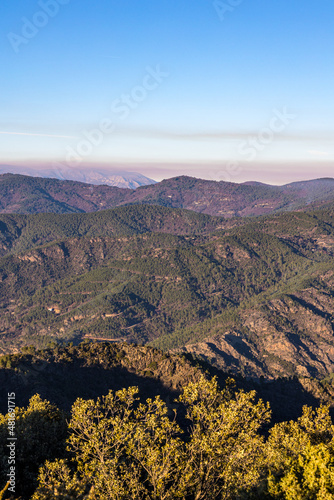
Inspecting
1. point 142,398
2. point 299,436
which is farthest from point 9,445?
point 142,398

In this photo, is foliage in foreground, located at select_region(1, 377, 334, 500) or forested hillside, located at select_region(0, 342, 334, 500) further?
forested hillside, located at select_region(0, 342, 334, 500)

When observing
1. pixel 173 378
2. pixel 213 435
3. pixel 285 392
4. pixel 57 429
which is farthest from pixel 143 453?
pixel 285 392

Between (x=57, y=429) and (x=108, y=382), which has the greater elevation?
(x=57, y=429)

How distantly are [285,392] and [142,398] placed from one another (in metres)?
67.0

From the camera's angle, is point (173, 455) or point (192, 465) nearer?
point (173, 455)

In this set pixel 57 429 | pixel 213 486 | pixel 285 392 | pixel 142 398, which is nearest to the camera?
pixel 213 486

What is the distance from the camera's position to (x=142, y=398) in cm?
13200

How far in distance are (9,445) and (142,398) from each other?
78.8 meters

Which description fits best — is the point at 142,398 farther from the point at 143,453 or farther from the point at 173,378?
the point at 143,453

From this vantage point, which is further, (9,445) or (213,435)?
(9,445)

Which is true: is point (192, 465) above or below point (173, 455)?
below

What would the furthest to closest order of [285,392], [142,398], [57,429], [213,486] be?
[285,392]
[142,398]
[57,429]
[213,486]

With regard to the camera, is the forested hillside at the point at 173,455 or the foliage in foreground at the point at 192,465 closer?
the foliage in foreground at the point at 192,465

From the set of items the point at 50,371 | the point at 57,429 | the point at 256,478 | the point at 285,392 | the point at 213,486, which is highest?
the point at 256,478
